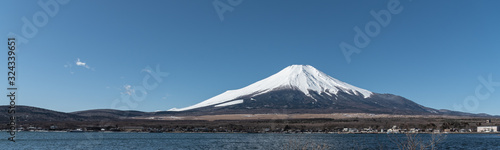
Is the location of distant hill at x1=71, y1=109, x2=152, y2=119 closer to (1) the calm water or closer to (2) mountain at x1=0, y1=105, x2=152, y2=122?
(2) mountain at x1=0, y1=105, x2=152, y2=122

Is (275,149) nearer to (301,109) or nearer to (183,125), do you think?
(183,125)

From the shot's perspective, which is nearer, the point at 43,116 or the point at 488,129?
the point at 488,129

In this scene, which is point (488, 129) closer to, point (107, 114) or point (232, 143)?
point (232, 143)

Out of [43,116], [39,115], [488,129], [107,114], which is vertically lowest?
[488,129]

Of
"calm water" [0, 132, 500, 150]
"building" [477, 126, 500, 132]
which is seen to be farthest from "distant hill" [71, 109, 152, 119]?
"building" [477, 126, 500, 132]

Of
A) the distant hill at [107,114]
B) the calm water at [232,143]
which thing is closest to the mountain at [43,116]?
the distant hill at [107,114]

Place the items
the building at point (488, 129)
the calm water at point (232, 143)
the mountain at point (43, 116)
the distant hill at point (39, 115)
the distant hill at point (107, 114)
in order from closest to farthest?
the calm water at point (232, 143) → the building at point (488, 129) → the mountain at point (43, 116) → the distant hill at point (39, 115) → the distant hill at point (107, 114)

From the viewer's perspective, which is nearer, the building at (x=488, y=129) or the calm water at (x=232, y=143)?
the calm water at (x=232, y=143)

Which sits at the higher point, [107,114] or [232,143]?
[107,114]

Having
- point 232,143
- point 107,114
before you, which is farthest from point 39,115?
point 232,143

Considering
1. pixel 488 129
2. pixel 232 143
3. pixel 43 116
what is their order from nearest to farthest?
1. pixel 232 143
2. pixel 488 129
3. pixel 43 116

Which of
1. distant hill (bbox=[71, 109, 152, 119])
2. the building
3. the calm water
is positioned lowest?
the building

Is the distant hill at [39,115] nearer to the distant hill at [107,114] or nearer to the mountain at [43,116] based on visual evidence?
the mountain at [43,116]

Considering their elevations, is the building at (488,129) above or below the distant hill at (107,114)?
below
